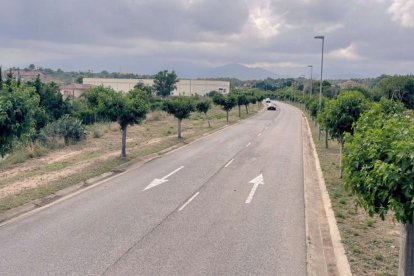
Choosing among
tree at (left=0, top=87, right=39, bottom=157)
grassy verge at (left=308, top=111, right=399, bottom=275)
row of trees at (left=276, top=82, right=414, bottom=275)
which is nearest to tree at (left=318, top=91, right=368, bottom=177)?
grassy verge at (left=308, top=111, right=399, bottom=275)

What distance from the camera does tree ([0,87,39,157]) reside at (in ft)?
38.6

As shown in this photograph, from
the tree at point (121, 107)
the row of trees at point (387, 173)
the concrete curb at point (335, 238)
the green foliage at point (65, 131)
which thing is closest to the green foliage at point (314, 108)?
the tree at point (121, 107)

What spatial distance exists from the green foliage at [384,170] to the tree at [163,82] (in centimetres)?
11447

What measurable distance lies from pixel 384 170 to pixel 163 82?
384ft

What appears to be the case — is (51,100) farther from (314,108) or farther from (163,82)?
(163,82)

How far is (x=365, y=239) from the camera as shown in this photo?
10.2 meters

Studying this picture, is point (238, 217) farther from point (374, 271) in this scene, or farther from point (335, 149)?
point (335, 149)

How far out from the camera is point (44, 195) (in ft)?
45.4

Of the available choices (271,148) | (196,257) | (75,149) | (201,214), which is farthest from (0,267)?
(271,148)

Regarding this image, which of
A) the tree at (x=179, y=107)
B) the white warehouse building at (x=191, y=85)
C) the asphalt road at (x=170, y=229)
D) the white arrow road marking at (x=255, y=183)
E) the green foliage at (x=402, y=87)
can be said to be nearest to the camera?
the asphalt road at (x=170, y=229)

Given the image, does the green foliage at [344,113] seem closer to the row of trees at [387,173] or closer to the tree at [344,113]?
the tree at [344,113]

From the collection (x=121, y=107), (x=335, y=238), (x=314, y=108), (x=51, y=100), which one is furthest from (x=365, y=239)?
(x=51, y=100)

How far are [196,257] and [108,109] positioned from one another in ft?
44.2

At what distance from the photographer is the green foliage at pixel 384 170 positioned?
5812 mm
